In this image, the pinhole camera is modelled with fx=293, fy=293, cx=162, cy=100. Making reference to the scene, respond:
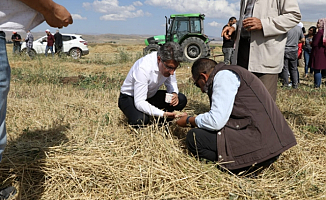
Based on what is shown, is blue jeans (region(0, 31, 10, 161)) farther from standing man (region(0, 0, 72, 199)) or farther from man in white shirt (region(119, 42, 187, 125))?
man in white shirt (region(119, 42, 187, 125))

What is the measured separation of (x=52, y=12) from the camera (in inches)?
Answer: 69.6

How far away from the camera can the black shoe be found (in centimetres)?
211

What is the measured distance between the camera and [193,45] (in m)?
13.8

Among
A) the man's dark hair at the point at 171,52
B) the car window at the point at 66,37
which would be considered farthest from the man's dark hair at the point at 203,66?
the car window at the point at 66,37

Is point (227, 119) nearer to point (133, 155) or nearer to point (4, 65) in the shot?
point (133, 155)

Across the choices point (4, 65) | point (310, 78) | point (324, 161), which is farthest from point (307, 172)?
point (310, 78)

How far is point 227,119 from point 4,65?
1612 millimetres

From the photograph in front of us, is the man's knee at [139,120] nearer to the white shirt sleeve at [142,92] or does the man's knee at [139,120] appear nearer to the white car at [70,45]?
the white shirt sleeve at [142,92]

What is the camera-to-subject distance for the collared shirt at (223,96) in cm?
228

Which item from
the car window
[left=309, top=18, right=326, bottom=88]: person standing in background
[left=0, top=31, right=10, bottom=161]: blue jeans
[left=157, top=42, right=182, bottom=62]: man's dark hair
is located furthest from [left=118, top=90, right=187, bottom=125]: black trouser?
the car window

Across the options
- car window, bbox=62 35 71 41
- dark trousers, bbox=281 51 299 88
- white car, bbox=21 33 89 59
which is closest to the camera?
dark trousers, bbox=281 51 299 88

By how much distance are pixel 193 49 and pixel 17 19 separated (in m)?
12.5

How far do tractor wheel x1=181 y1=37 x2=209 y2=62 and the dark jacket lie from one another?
1119 centimetres

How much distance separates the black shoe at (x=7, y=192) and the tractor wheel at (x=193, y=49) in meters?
11.7
